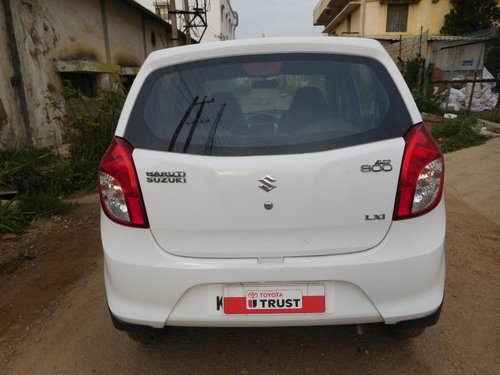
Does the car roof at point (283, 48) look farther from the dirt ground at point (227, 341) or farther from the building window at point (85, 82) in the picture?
the building window at point (85, 82)

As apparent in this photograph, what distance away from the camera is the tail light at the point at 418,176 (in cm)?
188

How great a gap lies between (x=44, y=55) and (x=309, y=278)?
7505 millimetres

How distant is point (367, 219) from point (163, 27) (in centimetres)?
1911

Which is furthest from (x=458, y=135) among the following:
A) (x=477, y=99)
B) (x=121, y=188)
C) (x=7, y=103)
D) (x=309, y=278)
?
(x=7, y=103)

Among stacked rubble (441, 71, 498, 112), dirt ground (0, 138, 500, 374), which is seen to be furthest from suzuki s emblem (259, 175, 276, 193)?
stacked rubble (441, 71, 498, 112)

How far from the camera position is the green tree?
29.6 meters

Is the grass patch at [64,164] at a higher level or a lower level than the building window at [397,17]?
lower

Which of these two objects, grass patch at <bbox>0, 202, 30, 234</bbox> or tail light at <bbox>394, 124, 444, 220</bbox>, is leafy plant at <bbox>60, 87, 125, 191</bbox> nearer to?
grass patch at <bbox>0, 202, 30, 234</bbox>

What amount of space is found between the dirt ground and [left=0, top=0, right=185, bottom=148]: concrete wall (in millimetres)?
3599

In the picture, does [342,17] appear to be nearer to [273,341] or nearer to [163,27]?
[163,27]

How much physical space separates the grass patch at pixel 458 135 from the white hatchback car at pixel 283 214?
6.00m

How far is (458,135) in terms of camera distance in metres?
7.85

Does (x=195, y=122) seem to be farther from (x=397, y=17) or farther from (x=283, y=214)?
(x=397, y=17)

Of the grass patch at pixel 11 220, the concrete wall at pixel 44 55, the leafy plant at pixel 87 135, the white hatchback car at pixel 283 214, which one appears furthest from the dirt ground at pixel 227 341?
the concrete wall at pixel 44 55
